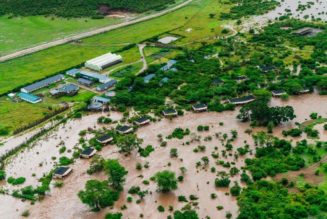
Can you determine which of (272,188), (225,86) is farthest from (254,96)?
(272,188)

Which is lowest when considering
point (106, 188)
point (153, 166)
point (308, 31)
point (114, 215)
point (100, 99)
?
point (308, 31)

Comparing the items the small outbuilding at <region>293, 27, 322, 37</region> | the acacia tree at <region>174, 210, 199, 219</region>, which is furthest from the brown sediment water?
the acacia tree at <region>174, 210, 199, 219</region>

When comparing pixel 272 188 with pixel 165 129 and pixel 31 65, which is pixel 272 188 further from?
pixel 31 65

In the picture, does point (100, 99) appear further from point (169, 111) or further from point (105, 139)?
point (105, 139)

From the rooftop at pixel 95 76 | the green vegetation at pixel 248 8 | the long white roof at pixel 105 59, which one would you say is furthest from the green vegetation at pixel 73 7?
the rooftop at pixel 95 76

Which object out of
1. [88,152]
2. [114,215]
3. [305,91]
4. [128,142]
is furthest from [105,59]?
[114,215]

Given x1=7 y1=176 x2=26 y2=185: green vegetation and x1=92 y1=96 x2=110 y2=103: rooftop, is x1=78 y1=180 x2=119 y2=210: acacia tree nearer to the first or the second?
x1=7 y1=176 x2=26 y2=185: green vegetation

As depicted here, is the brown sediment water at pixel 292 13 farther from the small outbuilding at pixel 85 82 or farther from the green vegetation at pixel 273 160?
the green vegetation at pixel 273 160
